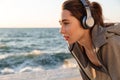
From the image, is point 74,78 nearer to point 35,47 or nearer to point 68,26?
Answer: point 68,26

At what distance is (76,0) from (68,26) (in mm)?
136

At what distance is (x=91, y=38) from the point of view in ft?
5.19

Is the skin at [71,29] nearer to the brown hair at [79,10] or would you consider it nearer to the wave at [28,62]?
the brown hair at [79,10]

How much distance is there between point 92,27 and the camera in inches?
61.2

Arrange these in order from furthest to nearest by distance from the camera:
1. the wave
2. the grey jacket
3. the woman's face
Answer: the wave < the woman's face < the grey jacket

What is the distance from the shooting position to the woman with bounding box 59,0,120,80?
144 centimetres

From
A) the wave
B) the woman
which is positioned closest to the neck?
the woman

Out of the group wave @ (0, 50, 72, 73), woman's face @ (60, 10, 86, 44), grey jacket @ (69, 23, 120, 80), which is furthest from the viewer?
wave @ (0, 50, 72, 73)

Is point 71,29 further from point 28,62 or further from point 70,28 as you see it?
point 28,62

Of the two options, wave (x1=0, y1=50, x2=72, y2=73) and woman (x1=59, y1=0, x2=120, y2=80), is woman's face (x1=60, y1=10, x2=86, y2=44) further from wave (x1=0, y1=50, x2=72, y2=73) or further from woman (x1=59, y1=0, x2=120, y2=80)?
wave (x1=0, y1=50, x2=72, y2=73)

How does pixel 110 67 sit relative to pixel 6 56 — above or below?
above

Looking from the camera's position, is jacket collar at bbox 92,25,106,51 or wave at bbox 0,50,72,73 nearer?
jacket collar at bbox 92,25,106,51

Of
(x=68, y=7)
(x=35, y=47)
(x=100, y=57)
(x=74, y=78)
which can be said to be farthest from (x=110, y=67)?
(x=35, y=47)

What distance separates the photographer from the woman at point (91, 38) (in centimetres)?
144
